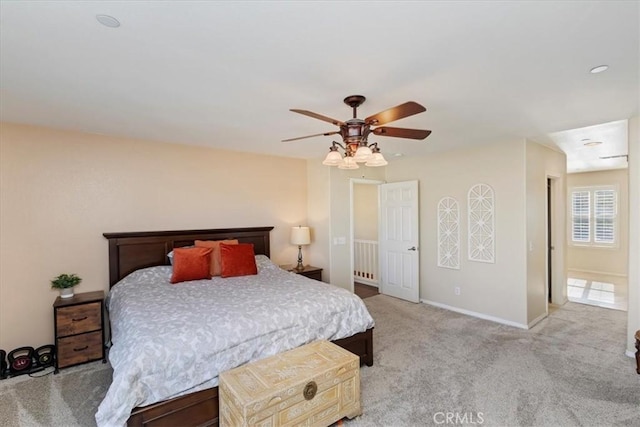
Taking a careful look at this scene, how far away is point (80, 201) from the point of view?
3541 mm

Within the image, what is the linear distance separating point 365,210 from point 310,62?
550 centimetres

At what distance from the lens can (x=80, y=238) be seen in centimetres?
354

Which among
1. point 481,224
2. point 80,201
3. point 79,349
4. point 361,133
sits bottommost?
point 79,349

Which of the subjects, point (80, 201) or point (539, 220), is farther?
point (539, 220)

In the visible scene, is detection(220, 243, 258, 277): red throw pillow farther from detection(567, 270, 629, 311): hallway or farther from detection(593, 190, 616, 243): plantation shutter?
detection(593, 190, 616, 243): plantation shutter

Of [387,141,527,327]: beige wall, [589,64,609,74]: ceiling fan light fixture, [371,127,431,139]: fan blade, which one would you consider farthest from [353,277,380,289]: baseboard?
[589,64,609,74]: ceiling fan light fixture

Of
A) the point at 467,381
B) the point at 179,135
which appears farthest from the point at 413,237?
the point at 179,135

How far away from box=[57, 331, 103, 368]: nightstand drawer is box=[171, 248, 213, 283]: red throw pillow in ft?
3.00

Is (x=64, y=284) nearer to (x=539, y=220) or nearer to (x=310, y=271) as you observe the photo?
(x=310, y=271)

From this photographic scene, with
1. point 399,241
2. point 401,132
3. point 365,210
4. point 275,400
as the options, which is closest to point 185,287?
point 275,400

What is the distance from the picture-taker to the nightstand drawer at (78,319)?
3.06 meters

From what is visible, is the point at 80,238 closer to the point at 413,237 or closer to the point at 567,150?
the point at 413,237

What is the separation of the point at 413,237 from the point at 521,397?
2950 mm

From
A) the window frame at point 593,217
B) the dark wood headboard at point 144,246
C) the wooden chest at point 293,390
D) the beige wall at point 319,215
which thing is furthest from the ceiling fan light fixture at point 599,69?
the window frame at point 593,217
